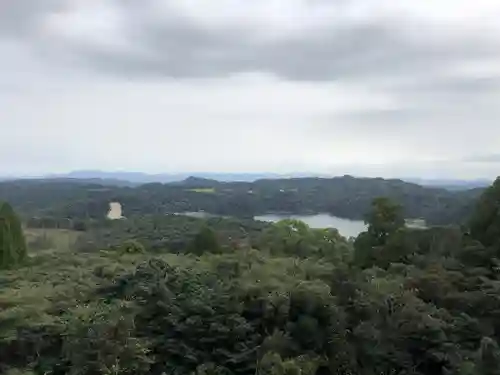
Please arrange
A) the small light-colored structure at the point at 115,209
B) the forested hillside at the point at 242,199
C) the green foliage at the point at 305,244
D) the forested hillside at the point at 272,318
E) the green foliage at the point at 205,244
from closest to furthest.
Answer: the forested hillside at the point at 272,318, the green foliage at the point at 305,244, the green foliage at the point at 205,244, the forested hillside at the point at 242,199, the small light-colored structure at the point at 115,209

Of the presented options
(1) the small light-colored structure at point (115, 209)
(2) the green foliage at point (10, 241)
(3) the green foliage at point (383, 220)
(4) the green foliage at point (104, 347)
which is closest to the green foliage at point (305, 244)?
(3) the green foliage at point (383, 220)

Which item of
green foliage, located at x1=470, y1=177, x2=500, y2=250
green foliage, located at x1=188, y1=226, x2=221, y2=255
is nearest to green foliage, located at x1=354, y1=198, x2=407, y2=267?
green foliage, located at x1=470, y1=177, x2=500, y2=250

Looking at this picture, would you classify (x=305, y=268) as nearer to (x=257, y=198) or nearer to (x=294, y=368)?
(x=294, y=368)

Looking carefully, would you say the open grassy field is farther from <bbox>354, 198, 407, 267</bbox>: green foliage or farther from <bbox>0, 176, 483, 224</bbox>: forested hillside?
<bbox>354, 198, 407, 267</bbox>: green foliage

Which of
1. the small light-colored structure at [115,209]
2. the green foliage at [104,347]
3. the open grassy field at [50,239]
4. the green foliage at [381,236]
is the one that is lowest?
the open grassy field at [50,239]

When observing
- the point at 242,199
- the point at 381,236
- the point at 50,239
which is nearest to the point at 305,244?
the point at 381,236

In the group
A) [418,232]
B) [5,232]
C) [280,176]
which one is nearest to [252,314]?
[418,232]

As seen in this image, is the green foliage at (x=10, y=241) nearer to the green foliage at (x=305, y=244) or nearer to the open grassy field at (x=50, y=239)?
the green foliage at (x=305, y=244)

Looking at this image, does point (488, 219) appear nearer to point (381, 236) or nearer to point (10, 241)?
point (381, 236)
